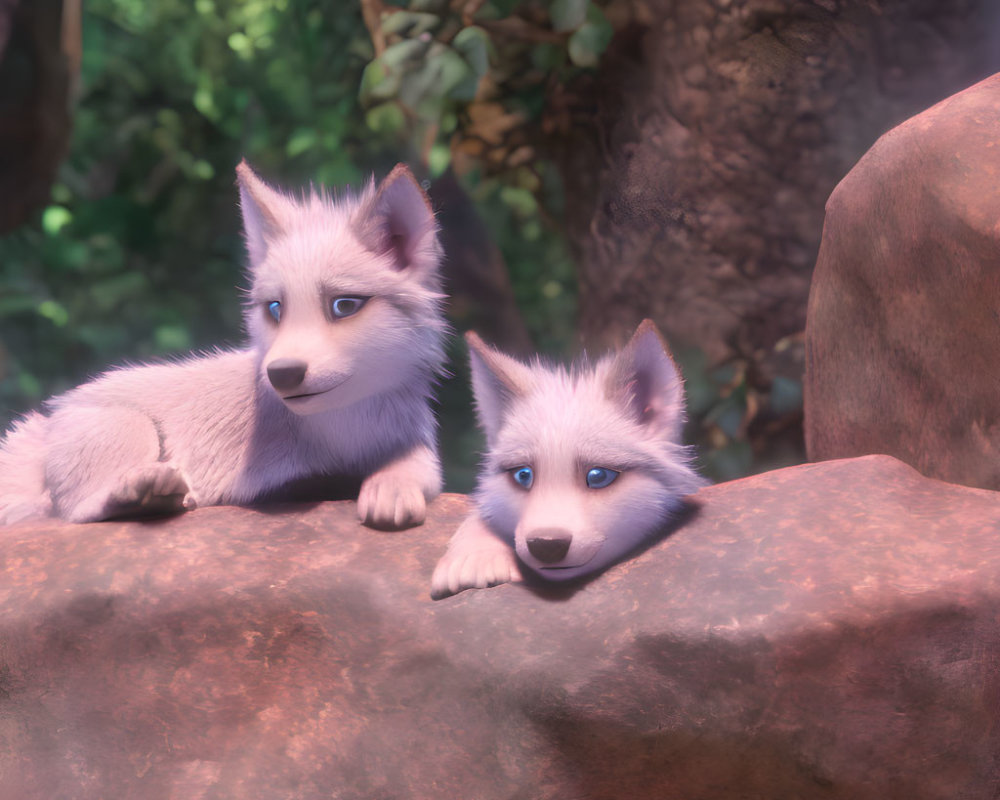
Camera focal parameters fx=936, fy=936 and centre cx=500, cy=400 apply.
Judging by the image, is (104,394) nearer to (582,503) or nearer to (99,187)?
(582,503)

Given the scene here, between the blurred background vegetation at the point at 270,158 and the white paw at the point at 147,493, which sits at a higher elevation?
the blurred background vegetation at the point at 270,158

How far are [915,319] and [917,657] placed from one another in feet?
2.82

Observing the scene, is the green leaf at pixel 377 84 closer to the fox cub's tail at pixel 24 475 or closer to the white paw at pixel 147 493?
the fox cub's tail at pixel 24 475

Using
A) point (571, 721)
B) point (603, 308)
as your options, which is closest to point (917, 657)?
point (571, 721)

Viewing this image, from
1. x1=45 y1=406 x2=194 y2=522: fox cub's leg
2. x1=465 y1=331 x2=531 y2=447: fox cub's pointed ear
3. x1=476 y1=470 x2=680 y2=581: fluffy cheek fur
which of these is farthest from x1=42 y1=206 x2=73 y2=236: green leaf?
x1=476 y1=470 x2=680 y2=581: fluffy cheek fur

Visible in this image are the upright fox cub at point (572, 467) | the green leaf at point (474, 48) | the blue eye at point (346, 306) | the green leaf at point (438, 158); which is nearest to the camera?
the upright fox cub at point (572, 467)

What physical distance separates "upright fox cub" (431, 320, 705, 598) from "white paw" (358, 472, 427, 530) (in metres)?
0.16

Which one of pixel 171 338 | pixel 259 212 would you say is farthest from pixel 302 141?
pixel 259 212

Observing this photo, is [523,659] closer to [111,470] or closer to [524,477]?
[524,477]

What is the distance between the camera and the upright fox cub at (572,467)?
71.5 inches

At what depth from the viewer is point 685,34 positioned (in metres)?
3.15

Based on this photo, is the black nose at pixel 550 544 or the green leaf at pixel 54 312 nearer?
the black nose at pixel 550 544

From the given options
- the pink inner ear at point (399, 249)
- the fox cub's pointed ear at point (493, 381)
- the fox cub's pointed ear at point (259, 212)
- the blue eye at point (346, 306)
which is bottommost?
the fox cub's pointed ear at point (493, 381)

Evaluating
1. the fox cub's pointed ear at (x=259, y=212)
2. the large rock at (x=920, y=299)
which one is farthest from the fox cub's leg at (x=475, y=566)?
the large rock at (x=920, y=299)
